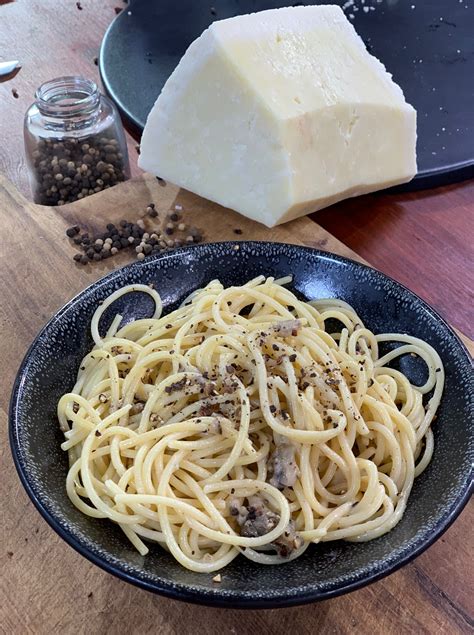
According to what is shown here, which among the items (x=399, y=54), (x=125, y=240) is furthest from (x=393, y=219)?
(x=399, y=54)

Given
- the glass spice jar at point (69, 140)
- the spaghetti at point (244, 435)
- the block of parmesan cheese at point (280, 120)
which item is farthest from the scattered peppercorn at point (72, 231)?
the spaghetti at point (244, 435)

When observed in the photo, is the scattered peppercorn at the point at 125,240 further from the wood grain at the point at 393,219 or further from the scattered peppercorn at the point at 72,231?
the wood grain at the point at 393,219

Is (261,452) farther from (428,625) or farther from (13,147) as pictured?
(13,147)

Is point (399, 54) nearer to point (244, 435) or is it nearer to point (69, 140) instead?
point (69, 140)

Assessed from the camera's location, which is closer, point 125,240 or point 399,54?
point 125,240

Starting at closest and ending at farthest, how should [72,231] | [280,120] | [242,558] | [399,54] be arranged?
1. [242,558]
2. [280,120]
3. [72,231]
4. [399,54]

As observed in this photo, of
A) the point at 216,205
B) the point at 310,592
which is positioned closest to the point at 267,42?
the point at 216,205

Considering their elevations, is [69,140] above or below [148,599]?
above
